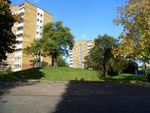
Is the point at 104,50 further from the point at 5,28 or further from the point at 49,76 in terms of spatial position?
the point at 5,28

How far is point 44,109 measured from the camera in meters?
3.81

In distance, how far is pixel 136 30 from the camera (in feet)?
36.6

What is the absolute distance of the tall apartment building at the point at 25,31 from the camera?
44.5 meters

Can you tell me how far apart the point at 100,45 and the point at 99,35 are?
3284 millimetres

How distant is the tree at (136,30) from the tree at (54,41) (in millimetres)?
20552

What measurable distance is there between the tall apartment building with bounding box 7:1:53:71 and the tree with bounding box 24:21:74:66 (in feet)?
38.8

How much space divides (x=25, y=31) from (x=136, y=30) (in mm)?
43511

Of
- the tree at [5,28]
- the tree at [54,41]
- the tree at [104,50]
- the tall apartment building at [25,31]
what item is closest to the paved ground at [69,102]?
the tree at [5,28]

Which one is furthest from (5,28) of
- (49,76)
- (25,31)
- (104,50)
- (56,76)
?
(25,31)

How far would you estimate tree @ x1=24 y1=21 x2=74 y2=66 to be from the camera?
30.2 m

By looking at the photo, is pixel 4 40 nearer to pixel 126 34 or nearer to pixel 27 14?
pixel 126 34

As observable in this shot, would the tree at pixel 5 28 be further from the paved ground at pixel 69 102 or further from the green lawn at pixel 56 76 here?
the paved ground at pixel 69 102

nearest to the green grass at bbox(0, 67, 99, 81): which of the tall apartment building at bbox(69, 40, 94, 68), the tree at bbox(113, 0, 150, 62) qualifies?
the tree at bbox(113, 0, 150, 62)

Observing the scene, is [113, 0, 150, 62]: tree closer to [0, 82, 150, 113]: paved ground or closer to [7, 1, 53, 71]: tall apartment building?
[0, 82, 150, 113]: paved ground
